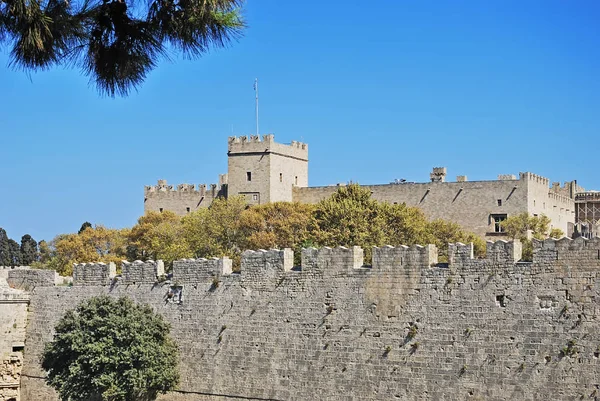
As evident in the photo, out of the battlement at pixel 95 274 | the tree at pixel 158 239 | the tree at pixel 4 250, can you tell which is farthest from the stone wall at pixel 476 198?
the battlement at pixel 95 274

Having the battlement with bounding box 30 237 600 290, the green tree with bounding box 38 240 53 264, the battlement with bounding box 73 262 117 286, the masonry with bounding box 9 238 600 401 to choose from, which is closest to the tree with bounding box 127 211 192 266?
the green tree with bounding box 38 240 53 264

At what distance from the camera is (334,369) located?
26.0m

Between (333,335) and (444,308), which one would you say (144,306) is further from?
(444,308)

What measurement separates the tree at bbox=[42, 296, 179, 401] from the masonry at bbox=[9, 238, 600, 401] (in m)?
0.63

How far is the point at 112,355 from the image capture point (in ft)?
92.2

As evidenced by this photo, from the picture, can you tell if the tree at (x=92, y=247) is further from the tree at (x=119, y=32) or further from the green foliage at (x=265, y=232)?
the tree at (x=119, y=32)

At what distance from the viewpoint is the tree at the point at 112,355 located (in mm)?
28078

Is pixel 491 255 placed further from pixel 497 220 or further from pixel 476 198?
pixel 476 198

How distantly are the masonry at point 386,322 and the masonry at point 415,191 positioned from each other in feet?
142

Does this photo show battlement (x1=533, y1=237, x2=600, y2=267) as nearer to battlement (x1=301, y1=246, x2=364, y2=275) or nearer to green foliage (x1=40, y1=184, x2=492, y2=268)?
battlement (x1=301, y1=246, x2=364, y2=275)

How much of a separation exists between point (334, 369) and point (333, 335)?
0.76 meters

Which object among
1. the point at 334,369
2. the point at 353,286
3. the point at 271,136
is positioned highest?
the point at 271,136

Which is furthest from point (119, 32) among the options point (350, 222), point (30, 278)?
point (350, 222)

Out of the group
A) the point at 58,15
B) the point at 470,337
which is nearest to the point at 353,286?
the point at 470,337
